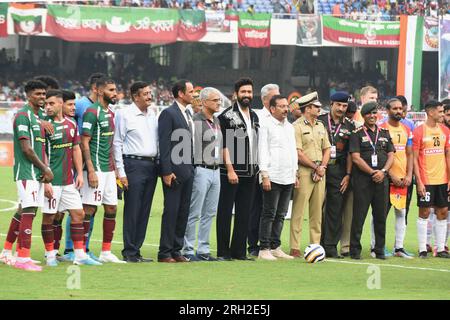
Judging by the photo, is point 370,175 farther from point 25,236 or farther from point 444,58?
point 444,58

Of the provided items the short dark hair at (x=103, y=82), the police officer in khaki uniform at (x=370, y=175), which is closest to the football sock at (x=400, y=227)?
the police officer in khaki uniform at (x=370, y=175)

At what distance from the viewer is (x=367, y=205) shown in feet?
45.3

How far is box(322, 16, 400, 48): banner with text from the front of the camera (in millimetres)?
45531

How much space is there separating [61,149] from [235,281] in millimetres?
2543

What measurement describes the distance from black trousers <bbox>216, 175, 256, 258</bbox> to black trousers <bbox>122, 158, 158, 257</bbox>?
3.16ft

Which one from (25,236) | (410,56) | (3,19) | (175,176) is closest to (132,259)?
(175,176)

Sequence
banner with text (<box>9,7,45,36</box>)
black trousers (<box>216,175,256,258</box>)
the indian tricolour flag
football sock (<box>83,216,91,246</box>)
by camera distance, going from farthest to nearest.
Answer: the indian tricolour flag
banner with text (<box>9,7,45,36</box>)
black trousers (<box>216,175,256,258</box>)
football sock (<box>83,216,91,246</box>)

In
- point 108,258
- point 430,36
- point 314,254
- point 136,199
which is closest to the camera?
point 108,258

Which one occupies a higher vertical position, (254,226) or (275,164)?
(275,164)

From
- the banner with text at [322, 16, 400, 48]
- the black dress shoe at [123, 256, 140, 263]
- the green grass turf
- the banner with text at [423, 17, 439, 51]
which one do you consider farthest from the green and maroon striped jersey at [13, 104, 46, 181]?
the banner with text at [423, 17, 439, 51]

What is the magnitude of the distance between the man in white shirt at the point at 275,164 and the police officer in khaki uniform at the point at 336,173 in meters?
0.69

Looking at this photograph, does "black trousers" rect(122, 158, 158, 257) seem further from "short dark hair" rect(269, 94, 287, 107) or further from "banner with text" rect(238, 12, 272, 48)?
"banner with text" rect(238, 12, 272, 48)

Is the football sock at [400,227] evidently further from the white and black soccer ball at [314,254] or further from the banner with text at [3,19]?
the banner with text at [3,19]

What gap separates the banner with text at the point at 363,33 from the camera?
45.5 meters
